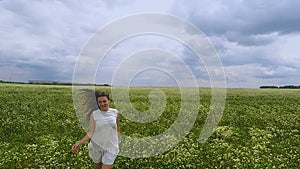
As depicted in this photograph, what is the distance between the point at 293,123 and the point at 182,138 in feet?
34.3

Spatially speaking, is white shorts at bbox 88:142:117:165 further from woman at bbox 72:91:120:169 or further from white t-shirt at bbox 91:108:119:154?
white t-shirt at bbox 91:108:119:154

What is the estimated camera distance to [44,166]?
14094mm

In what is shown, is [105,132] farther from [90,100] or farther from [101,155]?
[90,100]

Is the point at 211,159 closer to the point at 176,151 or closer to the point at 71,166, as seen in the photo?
the point at 176,151

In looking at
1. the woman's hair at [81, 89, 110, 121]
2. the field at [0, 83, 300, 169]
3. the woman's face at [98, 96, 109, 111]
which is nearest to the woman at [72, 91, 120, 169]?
the woman's face at [98, 96, 109, 111]

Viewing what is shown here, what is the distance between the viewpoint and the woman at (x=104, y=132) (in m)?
Answer: 10.0

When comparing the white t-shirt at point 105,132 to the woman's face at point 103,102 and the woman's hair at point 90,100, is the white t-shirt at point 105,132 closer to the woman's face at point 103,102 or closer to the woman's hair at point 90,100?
the woman's face at point 103,102

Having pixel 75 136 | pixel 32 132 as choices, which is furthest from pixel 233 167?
pixel 32 132

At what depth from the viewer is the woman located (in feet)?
32.9

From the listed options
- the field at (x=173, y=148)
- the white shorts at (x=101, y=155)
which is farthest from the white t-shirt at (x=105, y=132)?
the field at (x=173, y=148)

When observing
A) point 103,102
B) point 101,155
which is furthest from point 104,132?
point 103,102

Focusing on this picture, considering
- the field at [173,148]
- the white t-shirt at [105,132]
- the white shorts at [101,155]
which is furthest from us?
the field at [173,148]

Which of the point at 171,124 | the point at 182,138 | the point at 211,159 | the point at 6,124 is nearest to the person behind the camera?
the point at 211,159

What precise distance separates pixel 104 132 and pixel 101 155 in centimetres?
71
